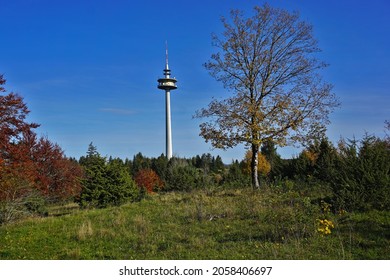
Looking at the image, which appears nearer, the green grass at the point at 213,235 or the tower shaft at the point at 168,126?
the green grass at the point at 213,235

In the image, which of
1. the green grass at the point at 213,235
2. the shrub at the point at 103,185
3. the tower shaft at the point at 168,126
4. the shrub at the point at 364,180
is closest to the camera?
the green grass at the point at 213,235

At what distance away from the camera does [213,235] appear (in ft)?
27.3

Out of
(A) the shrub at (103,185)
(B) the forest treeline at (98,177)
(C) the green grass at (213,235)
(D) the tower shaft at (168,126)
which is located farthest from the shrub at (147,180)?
(C) the green grass at (213,235)

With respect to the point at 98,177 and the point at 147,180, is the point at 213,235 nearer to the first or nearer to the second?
the point at 98,177

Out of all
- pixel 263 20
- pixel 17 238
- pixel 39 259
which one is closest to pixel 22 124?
pixel 17 238

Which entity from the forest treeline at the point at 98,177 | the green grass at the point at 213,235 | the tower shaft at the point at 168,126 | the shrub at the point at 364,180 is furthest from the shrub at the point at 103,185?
the tower shaft at the point at 168,126

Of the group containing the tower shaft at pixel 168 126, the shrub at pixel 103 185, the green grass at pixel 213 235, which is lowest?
the green grass at pixel 213 235

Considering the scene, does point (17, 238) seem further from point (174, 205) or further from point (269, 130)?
point (269, 130)

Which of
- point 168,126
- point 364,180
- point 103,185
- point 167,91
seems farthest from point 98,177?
point 167,91

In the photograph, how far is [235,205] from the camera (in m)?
12.0

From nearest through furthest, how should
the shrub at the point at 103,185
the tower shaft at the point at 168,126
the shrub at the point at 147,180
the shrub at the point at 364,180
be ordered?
the shrub at the point at 364,180
the shrub at the point at 103,185
the shrub at the point at 147,180
the tower shaft at the point at 168,126

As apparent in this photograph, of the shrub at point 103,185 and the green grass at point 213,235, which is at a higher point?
the shrub at point 103,185

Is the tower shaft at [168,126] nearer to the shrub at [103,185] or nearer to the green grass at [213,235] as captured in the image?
the shrub at [103,185]

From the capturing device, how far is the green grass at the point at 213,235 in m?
6.76
